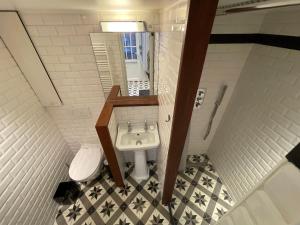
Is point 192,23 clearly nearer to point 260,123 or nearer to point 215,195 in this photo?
point 260,123

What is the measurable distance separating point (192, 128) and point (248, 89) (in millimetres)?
762

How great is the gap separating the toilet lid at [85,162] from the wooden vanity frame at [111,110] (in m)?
0.33

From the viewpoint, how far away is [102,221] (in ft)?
4.91

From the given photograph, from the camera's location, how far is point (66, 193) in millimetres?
1634

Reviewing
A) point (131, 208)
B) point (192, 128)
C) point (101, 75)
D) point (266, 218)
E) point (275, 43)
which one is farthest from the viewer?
point (192, 128)

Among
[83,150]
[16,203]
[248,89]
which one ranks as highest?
[248,89]

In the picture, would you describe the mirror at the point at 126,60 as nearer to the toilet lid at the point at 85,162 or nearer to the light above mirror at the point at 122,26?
the light above mirror at the point at 122,26

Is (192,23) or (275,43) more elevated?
(192,23)

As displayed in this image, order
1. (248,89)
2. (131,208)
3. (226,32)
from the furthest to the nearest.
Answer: (131,208)
(248,89)
(226,32)

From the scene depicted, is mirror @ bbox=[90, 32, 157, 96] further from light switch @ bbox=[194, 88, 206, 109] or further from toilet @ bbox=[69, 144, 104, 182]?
toilet @ bbox=[69, 144, 104, 182]

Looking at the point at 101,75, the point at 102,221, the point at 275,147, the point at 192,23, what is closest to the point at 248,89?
the point at 275,147

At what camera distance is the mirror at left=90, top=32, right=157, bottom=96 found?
1.35m

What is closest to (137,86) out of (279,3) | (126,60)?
(126,60)

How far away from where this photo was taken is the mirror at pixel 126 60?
1348 mm
